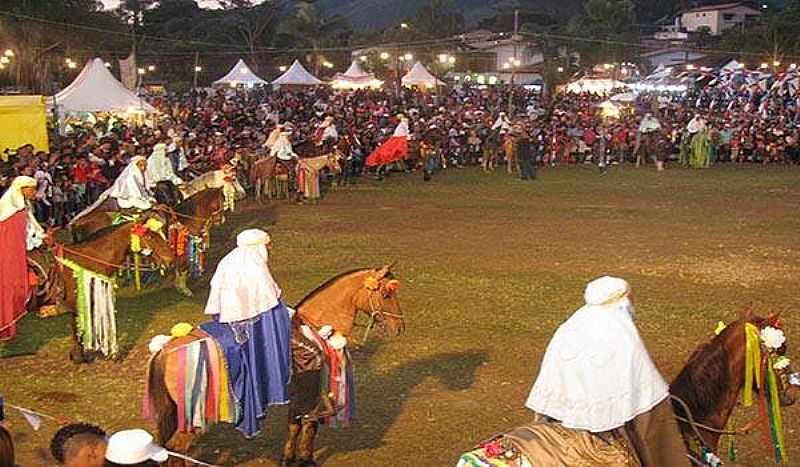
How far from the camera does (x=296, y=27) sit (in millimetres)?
61406

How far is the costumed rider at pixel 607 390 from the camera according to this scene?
3975 mm

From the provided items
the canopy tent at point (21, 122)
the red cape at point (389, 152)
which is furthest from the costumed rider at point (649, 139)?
the canopy tent at point (21, 122)

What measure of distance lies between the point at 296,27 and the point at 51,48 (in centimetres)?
2646

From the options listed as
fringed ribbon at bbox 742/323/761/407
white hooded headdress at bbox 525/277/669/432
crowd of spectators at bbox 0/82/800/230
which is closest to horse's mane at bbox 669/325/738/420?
fringed ribbon at bbox 742/323/761/407

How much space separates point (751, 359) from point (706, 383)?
0.99 feet

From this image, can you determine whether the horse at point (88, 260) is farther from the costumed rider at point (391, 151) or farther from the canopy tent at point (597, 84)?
the canopy tent at point (597, 84)

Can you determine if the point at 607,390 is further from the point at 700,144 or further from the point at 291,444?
the point at 700,144

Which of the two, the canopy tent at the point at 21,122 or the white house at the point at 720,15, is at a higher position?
the white house at the point at 720,15

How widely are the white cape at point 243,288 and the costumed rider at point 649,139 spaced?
78.6ft

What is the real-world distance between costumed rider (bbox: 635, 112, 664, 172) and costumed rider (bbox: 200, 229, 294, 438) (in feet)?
78.6

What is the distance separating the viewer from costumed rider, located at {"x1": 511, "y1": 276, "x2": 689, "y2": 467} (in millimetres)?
3975

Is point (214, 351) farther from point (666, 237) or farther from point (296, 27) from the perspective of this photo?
point (296, 27)

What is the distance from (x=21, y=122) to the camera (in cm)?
2058

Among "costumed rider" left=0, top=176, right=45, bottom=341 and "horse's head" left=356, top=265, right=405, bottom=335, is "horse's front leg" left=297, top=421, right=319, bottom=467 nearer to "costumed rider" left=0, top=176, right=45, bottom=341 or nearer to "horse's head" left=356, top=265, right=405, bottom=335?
"horse's head" left=356, top=265, right=405, bottom=335
